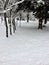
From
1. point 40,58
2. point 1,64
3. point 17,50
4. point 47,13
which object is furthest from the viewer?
point 47,13

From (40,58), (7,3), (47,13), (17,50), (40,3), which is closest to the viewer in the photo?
(40,58)

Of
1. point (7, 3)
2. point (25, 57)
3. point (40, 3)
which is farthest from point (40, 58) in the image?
point (40, 3)

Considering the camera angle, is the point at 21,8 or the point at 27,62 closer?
the point at 27,62

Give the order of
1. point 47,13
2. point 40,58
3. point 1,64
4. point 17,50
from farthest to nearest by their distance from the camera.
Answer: point 47,13 < point 17,50 < point 40,58 < point 1,64

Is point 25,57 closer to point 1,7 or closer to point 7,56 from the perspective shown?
point 7,56

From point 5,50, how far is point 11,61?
3.01 metres

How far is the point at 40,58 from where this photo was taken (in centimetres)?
1082

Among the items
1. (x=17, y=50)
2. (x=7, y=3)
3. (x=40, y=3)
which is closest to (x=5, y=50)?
(x=17, y=50)

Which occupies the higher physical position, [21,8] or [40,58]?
[21,8]

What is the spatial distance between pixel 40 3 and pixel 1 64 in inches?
480

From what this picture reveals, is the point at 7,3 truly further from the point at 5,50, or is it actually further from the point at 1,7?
the point at 5,50

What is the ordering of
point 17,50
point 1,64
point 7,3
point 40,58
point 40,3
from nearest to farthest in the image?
point 1,64 < point 40,58 < point 17,50 < point 7,3 < point 40,3

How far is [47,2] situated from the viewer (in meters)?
21.1

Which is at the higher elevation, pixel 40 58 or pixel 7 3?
pixel 7 3
